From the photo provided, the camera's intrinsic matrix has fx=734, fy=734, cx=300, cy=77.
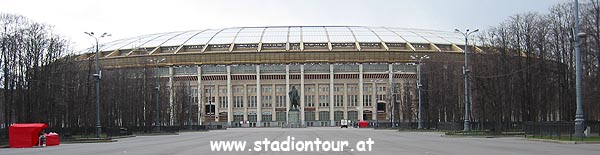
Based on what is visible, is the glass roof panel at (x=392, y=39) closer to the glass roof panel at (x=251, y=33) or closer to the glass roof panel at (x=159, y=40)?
the glass roof panel at (x=251, y=33)

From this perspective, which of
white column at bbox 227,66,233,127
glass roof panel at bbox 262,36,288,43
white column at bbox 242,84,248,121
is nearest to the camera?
glass roof panel at bbox 262,36,288,43

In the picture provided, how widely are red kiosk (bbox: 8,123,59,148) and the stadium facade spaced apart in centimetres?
8520

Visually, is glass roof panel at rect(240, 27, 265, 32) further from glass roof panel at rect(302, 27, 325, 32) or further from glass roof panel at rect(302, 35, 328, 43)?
glass roof panel at rect(302, 35, 328, 43)

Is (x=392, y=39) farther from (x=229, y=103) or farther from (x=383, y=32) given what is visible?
(x=229, y=103)

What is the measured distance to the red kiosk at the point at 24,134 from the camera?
143ft

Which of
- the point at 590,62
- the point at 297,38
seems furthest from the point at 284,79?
the point at 590,62

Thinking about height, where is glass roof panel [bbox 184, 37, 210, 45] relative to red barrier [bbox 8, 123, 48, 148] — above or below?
above

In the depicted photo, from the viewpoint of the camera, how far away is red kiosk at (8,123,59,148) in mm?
43594

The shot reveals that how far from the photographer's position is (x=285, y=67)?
140250mm

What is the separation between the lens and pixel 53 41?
6012cm

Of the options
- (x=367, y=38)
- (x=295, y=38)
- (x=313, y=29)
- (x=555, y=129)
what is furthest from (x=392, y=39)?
(x=555, y=129)

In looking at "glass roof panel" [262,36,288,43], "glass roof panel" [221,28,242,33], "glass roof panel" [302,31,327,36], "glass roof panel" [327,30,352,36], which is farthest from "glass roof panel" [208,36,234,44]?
"glass roof panel" [327,30,352,36]

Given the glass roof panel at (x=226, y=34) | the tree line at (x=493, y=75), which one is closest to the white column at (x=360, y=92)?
the glass roof panel at (x=226, y=34)

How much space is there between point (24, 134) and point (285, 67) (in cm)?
9755
